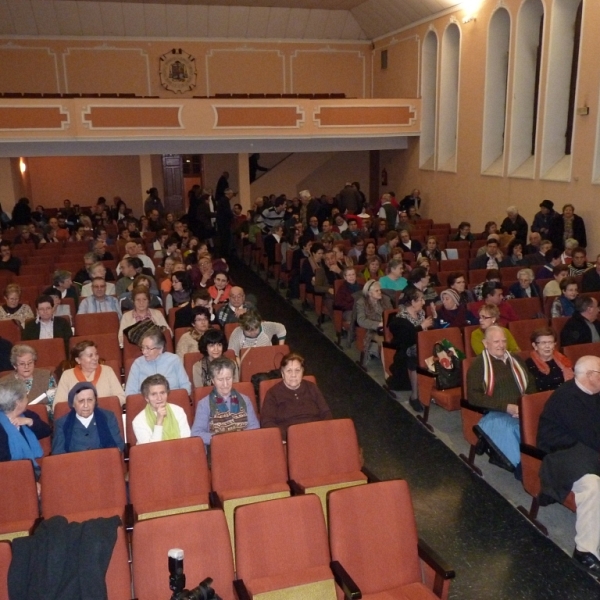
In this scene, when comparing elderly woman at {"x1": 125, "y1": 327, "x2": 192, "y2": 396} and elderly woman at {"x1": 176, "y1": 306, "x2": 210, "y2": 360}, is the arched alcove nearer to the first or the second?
elderly woman at {"x1": 176, "y1": 306, "x2": 210, "y2": 360}

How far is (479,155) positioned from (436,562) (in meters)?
9.72

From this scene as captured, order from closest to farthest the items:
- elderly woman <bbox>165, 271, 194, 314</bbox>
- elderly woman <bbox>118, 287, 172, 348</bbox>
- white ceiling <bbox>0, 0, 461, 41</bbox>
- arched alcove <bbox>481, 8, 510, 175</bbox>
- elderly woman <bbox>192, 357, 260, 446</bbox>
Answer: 1. elderly woman <bbox>192, 357, 260, 446</bbox>
2. elderly woman <bbox>118, 287, 172, 348</bbox>
3. elderly woman <bbox>165, 271, 194, 314</bbox>
4. arched alcove <bbox>481, 8, 510, 175</bbox>
5. white ceiling <bbox>0, 0, 461, 41</bbox>

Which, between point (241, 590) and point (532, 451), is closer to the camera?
point (241, 590)

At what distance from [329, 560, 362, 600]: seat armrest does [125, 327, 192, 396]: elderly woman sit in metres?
1.92

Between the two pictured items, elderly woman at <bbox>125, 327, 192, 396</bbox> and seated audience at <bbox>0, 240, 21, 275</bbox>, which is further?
seated audience at <bbox>0, 240, 21, 275</bbox>

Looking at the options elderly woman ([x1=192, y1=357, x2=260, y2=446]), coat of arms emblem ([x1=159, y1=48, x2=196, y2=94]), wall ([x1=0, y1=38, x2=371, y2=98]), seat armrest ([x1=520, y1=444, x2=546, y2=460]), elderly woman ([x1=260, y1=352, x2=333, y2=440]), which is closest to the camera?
seat armrest ([x1=520, y1=444, x2=546, y2=460])

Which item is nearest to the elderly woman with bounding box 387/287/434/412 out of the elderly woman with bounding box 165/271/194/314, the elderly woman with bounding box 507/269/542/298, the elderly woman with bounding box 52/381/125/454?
the elderly woman with bounding box 507/269/542/298

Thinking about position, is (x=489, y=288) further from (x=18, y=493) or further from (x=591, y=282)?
(x=18, y=493)

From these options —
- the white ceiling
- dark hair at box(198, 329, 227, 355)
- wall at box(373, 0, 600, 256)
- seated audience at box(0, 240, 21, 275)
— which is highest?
the white ceiling

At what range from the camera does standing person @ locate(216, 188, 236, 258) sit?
11836mm

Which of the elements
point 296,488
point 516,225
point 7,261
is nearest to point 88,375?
point 296,488

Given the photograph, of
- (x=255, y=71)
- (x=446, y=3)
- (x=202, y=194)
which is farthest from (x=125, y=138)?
(x=446, y=3)

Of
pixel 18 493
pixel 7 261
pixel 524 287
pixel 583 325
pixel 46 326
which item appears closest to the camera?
pixel 18 493

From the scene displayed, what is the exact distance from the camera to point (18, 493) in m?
3.09
